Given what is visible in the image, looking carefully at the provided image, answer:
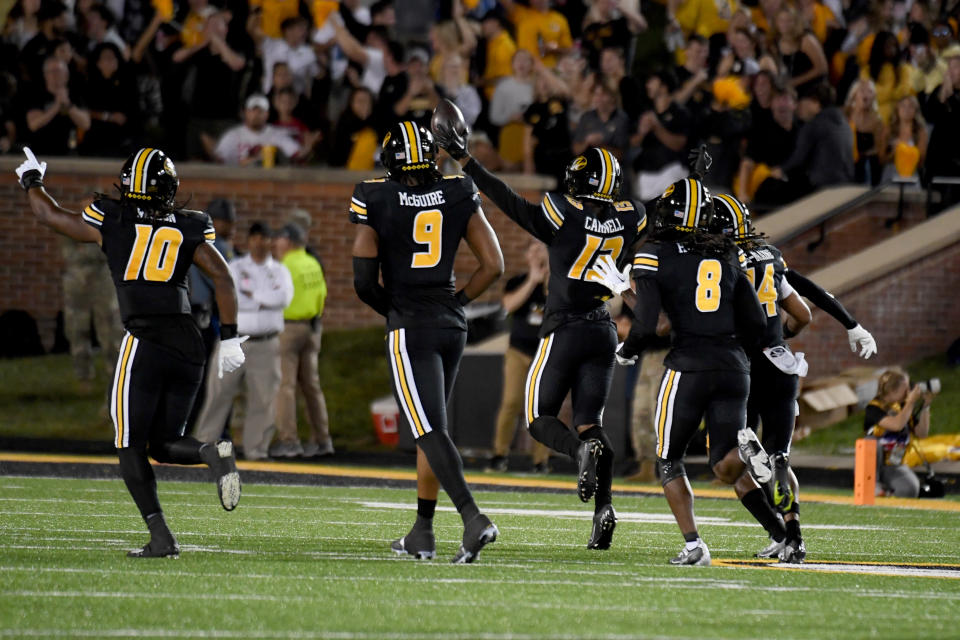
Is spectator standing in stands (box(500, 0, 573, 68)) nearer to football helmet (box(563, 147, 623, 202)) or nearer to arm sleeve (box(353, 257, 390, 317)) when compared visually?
football helmet (box(563, 147, 623, 202))

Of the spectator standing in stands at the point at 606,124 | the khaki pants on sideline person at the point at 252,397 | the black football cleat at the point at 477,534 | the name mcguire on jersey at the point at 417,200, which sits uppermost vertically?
the spectator standing in stands at the point at 606,124

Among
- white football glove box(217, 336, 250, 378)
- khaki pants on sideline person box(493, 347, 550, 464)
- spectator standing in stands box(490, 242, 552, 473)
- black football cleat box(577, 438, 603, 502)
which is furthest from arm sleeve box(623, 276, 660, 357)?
khaki pants on sideline person box(493, 347, 550, 464)

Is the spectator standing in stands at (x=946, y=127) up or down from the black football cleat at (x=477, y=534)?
up

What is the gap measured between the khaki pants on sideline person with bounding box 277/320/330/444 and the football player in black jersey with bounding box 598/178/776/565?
27.3 ft

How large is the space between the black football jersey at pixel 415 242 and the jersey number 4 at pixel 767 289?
6.10 ft

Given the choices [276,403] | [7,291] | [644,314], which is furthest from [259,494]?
[7,291]

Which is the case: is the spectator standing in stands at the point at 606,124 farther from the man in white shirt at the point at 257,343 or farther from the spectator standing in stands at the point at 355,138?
the man in white shirt at the point at 257,343

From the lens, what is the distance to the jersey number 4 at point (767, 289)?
9750mm

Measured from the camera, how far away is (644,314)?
884cm

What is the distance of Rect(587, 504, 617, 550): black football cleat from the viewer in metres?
9.49

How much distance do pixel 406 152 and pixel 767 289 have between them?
7.44ft

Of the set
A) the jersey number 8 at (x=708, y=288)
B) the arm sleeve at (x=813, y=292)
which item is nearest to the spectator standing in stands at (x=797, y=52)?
the arm sleeve at (x=813, y=292)

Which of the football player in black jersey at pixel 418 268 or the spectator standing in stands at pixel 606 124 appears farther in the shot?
the spectator standing in stands at pixel 606 124

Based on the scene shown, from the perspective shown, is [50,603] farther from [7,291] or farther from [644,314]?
[7,291]
